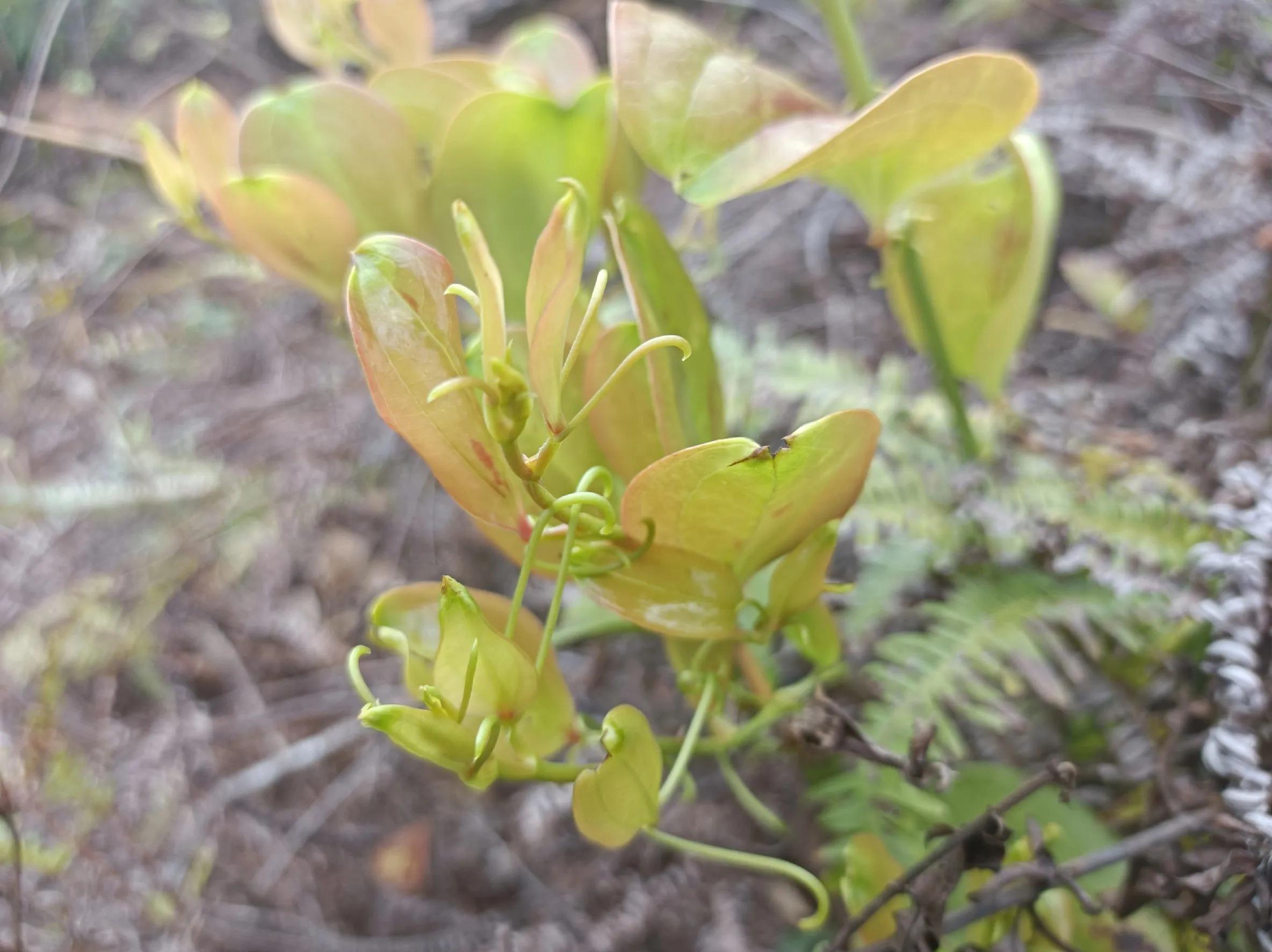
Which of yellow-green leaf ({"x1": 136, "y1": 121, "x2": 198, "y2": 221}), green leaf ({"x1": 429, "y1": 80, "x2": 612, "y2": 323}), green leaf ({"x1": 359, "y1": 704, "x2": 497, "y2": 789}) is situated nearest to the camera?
green leaf ({"x1": 359, "y1": 704, "x2": 497, "y2": 789})

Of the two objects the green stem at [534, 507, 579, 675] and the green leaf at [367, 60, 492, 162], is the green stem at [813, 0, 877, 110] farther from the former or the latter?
the green stem at [534, 507, 579, 675]

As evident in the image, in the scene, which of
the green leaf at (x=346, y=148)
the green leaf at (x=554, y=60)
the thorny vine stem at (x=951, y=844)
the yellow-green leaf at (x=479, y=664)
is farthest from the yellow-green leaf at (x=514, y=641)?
the green leaf at (x=554, y=60)

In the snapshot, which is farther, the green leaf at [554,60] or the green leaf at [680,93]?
the green leaf at [554,60]

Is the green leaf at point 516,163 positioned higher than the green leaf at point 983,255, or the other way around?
the green leaf at point 516,163

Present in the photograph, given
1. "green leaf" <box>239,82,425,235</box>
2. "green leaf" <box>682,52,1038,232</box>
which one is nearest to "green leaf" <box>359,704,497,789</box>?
"green leaf" <box>682,52,1038,232</box>

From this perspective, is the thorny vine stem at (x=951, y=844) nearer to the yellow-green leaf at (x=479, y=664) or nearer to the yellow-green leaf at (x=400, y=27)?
the yellow-green leaf at (x=479, y=664)

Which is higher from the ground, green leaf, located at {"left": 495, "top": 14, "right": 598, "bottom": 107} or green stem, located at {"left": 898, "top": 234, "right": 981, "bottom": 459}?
green leaf, located at {"left": 495, "top": 14, "right": 598, "bottom": 107}
